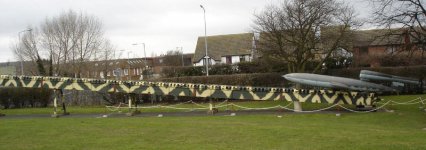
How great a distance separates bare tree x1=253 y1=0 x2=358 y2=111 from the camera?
29598 mm

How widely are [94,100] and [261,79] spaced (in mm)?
14263

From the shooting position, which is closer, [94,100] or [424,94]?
[424,94]

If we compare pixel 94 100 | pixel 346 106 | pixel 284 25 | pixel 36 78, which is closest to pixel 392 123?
pixel 346 106

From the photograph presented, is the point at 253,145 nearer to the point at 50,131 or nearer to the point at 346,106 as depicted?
the point at 50,131

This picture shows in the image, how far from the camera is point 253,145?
11820 millimetres

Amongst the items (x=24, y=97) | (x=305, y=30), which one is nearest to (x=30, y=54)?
(x=24, y=97)

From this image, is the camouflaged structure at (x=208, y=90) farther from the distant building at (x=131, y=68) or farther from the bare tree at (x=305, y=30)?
the distant building at (x=131, y=68)

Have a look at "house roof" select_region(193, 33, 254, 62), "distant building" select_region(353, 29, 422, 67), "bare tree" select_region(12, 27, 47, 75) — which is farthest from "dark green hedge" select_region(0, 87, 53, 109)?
"house roof" select_region(193, 33, 254, 62)

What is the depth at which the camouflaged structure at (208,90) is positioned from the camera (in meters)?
24.0

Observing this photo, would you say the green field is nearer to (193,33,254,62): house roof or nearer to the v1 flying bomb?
the v1 flying bomb

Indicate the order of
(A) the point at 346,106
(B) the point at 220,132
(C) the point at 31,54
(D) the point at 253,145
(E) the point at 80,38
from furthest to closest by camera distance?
(C) the point at 31,54 → (E) the point at 80,38 → (A) the point at 346,106 → (B) the point at 220,132 → (D) the point at 253,145

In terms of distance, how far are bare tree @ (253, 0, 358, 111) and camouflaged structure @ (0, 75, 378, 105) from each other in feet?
19.9

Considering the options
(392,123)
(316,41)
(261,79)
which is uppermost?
(316,41)

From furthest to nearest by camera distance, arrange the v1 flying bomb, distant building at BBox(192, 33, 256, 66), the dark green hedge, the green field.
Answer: distant building at BBox(192, 33, 256, 66) < the dark green hedge < the v1 flying bomb < the green field
